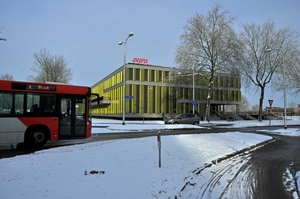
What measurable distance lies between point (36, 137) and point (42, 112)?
119 cm

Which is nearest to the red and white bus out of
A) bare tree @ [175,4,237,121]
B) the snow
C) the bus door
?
the bus door

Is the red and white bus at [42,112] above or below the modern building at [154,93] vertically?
below

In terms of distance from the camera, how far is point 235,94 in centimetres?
5978

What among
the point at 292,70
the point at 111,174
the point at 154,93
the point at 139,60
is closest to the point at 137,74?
the point at 139,60

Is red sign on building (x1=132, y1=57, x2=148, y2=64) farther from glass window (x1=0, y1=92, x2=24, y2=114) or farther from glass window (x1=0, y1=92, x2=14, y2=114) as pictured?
glass window (x1=0, y1=92, x2=14, y2=114)

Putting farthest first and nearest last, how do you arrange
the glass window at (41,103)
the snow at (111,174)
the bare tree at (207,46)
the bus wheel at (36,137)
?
the bare tree at (207,46) < the bus wheel at (36,137) < the glass window at (41,103) < the snow at (111,174)

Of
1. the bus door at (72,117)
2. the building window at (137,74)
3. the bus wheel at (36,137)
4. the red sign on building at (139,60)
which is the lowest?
the bus wheel at (36,137)

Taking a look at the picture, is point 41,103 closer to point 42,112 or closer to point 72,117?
point 42,112

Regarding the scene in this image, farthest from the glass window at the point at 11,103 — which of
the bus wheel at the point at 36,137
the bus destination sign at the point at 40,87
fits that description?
the bus wheel at the point at 36,137

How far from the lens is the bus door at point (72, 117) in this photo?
1227cm

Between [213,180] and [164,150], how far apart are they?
9.98 feet

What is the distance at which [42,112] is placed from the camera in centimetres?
1186

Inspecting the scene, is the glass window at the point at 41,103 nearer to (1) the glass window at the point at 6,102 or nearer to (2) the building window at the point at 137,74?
(1) the glass window at the point at 6,102

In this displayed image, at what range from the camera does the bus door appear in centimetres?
1227
